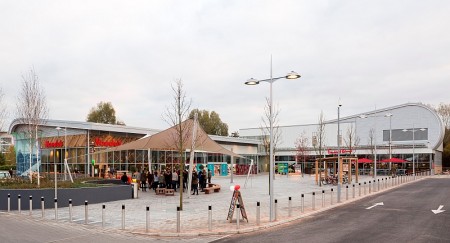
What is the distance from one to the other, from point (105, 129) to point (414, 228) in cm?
3862

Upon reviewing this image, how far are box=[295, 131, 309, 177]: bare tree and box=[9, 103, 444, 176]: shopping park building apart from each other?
0.36 m

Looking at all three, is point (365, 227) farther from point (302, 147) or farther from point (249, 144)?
point (302, 147)

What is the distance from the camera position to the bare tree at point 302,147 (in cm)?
7125

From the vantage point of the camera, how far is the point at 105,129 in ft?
152

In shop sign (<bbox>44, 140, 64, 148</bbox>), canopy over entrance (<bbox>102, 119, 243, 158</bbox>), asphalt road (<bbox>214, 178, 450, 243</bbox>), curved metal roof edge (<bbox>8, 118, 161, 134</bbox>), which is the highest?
curved metal roof edge (<bbox>8, 118, 161, 134</bbox>)

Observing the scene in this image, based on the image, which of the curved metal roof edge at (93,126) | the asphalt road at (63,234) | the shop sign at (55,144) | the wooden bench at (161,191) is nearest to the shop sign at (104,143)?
the curved metal roof edge at (93,126)

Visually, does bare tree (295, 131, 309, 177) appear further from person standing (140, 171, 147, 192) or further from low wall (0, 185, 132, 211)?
low wall (0, 185, 132, 211)

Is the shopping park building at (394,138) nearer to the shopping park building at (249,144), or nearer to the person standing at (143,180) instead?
the shopping park building at (249,144)

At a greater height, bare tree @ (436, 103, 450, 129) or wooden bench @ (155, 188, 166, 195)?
bare tree @ (436, 103, 450, 129)

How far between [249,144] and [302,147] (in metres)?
9.46

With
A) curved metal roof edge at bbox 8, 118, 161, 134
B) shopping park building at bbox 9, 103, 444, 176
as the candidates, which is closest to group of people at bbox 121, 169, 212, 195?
shopping park building at bbox 9, 103, 444, 176

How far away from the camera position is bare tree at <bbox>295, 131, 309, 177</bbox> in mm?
71250

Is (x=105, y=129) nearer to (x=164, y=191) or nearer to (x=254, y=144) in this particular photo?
(x=164, y=191)

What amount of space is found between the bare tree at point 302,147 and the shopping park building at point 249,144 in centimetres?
36
